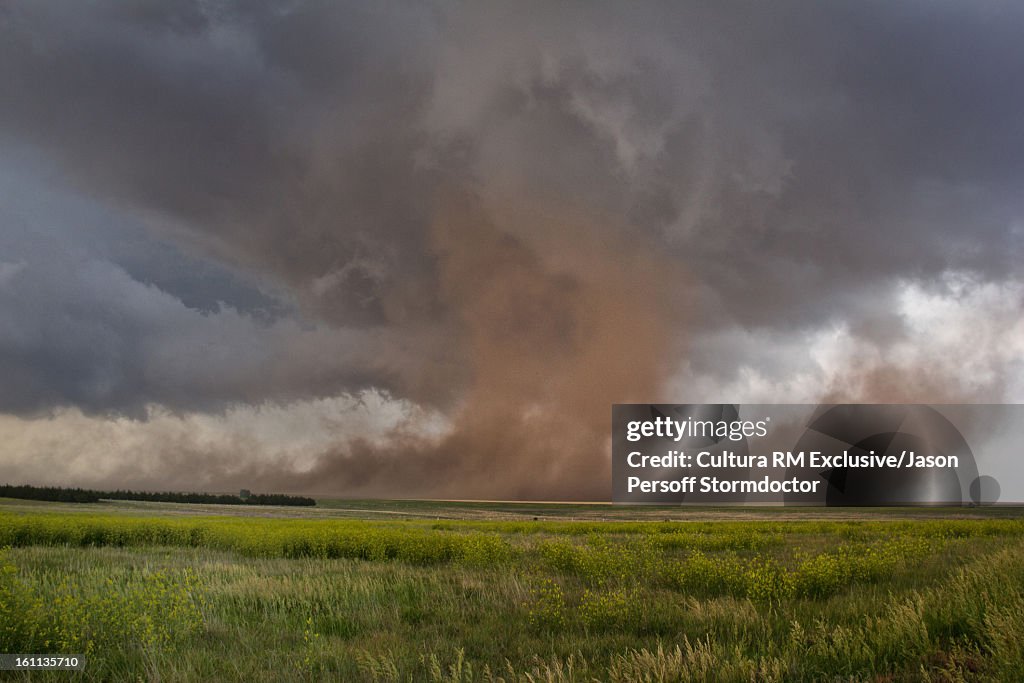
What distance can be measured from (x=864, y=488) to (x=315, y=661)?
463 feet

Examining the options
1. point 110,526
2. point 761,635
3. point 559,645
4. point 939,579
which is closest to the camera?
point 559,645

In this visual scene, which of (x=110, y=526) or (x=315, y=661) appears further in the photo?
(x=110, y=526)

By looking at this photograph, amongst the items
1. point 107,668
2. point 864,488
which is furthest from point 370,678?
point 864,488

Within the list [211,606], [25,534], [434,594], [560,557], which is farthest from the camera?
[25,534]

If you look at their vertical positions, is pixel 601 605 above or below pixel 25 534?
above

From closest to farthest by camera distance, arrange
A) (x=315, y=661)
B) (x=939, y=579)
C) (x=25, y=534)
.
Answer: (x=315, y=661) < (x=939, y=579) < (x=25, y=534)

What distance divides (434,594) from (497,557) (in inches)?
277

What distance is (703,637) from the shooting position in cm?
895

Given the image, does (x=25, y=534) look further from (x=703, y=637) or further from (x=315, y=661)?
(x=703, y=637)

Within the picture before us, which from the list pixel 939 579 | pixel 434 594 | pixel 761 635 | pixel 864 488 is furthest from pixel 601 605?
pixel 864 488

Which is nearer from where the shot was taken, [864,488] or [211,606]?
[211,606]

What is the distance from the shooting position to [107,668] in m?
7.25

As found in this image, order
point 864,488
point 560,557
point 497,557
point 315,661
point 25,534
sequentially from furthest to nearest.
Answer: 1. point 864,488
2. point 25,534
3. point 497,557
4. point 560,557
5. point 315,661

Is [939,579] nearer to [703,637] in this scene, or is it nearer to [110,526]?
[703,637]
